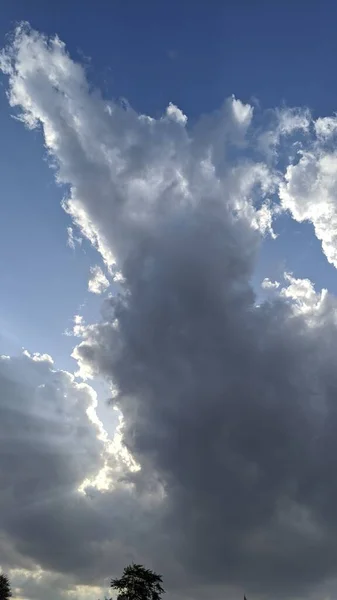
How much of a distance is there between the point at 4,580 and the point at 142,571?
42.9m

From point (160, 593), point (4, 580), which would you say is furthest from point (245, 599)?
point (4, 580)

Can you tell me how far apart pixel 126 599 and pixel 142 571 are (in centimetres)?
775

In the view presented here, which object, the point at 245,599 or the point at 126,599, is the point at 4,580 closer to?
the point at 126,599

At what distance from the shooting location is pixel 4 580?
12125 cm

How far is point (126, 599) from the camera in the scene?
10581 centimetres

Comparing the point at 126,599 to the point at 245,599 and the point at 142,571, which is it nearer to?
the point at 142,571

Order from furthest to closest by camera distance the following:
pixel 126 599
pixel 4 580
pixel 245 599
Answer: pixel 245 599 < pixel 4 580 < pixel 126 599

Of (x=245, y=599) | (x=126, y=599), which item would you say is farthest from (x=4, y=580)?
(x=245, y=599)

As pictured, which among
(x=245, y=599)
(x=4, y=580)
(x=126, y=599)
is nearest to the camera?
(x=126, y=599)

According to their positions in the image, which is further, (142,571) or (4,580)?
(4,580)

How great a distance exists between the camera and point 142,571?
11181 cm

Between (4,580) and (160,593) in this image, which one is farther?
(4,580)

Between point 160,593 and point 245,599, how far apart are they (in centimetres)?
10460

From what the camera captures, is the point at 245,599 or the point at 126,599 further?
the point at 245,599
